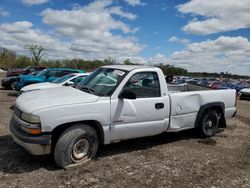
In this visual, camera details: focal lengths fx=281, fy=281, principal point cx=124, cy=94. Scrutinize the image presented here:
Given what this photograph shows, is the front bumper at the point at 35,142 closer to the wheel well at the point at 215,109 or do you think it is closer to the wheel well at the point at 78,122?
the wheel well at the point at 78,122

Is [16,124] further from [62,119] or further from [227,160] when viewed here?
[227,160]

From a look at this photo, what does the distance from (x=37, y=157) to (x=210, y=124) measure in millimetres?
4426

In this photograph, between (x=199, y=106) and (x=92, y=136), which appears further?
(x=199, y=106)

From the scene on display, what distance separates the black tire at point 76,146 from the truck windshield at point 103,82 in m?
0.81

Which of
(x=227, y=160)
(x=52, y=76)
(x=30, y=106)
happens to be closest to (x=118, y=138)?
(x=30, y=106)

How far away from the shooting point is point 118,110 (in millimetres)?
5293

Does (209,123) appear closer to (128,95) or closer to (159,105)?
(159,105)

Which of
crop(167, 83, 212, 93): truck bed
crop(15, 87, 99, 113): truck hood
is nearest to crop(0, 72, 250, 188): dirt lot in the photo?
crop(15, 87, 99, 113): truck hood

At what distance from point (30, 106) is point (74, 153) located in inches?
44.2

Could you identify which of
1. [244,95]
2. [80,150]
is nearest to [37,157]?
[80,150]

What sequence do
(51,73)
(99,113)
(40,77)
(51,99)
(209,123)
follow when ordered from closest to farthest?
(51,99), (99,113), (209,123), (40,77), (51,73)

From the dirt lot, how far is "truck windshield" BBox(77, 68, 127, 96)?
1.31 meters

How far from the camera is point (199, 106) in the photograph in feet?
22.5

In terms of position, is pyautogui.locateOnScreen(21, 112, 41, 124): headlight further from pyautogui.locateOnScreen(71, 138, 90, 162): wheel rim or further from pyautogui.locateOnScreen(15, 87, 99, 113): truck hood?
pyautogui.locateOnScreen(71, 138, 90, 162): wheel rim
